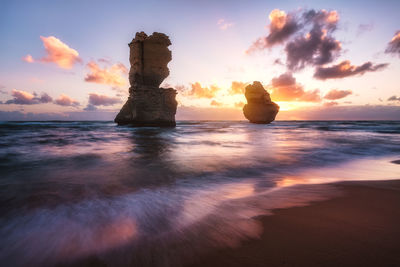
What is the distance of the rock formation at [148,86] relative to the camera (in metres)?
32.3

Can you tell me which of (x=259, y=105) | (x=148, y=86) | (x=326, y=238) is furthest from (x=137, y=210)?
(x=259, y=105)

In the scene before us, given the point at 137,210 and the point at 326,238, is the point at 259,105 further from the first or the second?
the point at 326,238

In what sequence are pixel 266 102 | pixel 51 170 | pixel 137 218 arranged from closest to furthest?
pixel 137 218 < pixel 51 170 < pixel 266 102

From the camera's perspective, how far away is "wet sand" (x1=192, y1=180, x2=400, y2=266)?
1475 mm

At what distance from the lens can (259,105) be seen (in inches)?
2242

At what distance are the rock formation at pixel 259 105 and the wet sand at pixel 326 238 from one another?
182 feet

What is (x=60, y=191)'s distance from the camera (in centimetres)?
342

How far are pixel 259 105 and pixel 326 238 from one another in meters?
58.4

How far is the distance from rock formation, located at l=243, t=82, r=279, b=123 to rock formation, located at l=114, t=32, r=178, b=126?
28671 mm

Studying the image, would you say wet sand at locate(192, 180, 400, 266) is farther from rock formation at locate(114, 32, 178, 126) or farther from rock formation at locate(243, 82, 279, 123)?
rock formation at locate(243, 82, 279, 123)

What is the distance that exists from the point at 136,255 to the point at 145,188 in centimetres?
208

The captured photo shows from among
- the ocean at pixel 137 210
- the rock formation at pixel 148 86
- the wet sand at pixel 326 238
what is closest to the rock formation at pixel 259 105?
the rock formation at pixel 148 86

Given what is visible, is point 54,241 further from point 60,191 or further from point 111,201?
point 60,191

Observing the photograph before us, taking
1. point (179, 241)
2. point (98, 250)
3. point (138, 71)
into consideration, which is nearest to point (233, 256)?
point (179, 241)
